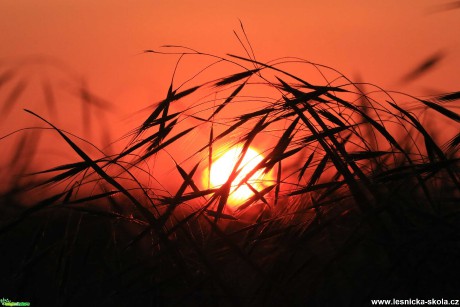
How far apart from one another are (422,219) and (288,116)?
44cm

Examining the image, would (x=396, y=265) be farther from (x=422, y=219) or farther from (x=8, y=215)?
(x=8, y=215)

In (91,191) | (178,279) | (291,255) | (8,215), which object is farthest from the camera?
(8,215)

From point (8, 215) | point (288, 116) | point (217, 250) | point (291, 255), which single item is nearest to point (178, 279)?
point (217, 250)

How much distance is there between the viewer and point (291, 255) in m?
1.58

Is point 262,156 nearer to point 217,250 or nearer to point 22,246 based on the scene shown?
point 217,250

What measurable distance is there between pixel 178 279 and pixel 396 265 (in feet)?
1.85

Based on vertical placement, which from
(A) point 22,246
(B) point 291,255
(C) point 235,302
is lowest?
(C) point 235,302

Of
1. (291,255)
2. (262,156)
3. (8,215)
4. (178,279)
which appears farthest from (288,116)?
(8,215)

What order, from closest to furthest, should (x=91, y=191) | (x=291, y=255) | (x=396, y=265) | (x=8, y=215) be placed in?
(x=396, y=265)
(x=291, y=255)
(x=91, y=191)
(x=8, y=215)

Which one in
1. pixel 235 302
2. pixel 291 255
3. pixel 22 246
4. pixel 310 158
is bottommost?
pixel 235 302

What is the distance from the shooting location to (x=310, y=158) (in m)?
1.93

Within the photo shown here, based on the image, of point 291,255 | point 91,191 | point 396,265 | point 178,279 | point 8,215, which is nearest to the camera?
point 396,265

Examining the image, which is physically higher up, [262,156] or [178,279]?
[262,156]

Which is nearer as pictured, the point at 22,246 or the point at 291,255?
the point at 291,255
